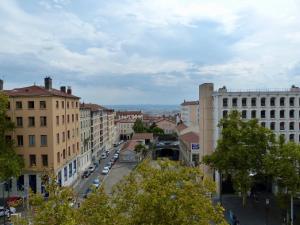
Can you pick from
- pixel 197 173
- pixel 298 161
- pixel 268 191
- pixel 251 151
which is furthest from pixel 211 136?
pixel 197 173

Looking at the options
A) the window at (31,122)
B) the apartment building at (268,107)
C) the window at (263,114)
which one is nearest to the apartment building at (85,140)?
the window at (31,122)

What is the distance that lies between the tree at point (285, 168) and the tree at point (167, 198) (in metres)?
21.3

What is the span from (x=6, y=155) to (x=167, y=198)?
118ft

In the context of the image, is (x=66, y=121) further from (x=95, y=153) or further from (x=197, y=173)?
(x=197, y=173)

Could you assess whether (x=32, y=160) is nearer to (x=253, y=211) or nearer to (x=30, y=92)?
(x=30, y=92)

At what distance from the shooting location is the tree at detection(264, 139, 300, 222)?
39938 mm

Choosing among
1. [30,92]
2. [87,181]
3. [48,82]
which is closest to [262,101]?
[48,82]

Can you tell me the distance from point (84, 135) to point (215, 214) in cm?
6995

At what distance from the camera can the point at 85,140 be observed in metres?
88.2

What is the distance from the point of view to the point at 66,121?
223ft

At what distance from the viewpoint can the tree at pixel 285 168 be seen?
39.9 m

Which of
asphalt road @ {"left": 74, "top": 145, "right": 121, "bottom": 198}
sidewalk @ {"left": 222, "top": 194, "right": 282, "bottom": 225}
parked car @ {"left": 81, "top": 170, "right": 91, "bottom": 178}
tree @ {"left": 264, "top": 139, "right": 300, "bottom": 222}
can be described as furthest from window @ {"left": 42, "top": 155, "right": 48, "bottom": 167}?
tree @ {"left": 264, "top": 139, "right": 300, "bottom": 222}

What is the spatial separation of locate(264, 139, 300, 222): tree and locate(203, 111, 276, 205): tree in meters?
1.91

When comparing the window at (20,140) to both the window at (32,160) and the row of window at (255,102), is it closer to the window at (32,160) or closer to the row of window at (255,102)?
the window at (32,160)
